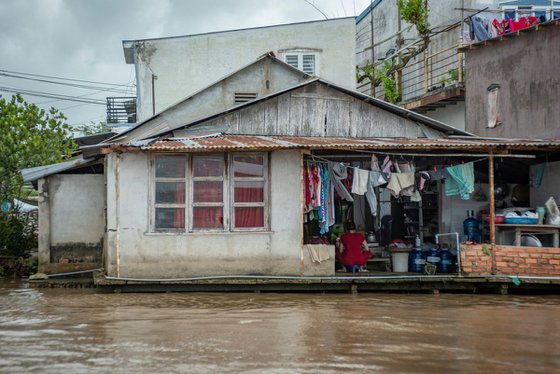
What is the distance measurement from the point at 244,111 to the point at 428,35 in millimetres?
11764

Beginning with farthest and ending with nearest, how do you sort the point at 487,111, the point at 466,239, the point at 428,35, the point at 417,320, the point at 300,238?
the point at 428,35, the point at 487,111, the point at 466,239, the point at 300,238, the point at 417,320

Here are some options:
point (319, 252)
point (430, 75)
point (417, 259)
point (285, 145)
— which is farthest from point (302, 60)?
point (319, 252)

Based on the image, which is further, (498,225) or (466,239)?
(466,239)

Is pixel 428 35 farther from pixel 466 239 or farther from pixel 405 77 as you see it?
pixel 466 239

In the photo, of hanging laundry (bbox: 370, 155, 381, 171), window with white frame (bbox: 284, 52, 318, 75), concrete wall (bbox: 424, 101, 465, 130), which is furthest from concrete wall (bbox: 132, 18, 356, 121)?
hanging laundry (bbox: 370, 155, 381, 171)

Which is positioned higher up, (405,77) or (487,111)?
(405,77)

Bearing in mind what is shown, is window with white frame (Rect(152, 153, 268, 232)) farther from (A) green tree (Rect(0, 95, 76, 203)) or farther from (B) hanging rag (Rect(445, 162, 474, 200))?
(A) green tree (Rect(0, 95, 76, 203))

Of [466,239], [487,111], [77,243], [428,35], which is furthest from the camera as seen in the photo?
[428,35]

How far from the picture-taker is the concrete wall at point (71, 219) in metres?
16.3

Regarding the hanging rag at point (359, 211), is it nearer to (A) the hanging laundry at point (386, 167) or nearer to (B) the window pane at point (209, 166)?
(A) the hanging laundry at point (386, 167)

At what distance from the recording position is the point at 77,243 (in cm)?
1641

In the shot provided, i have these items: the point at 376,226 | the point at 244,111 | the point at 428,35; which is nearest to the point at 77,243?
the point at 244,111

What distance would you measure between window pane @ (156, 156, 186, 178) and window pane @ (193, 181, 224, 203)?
38 centimetres

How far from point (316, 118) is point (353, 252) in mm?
3155
